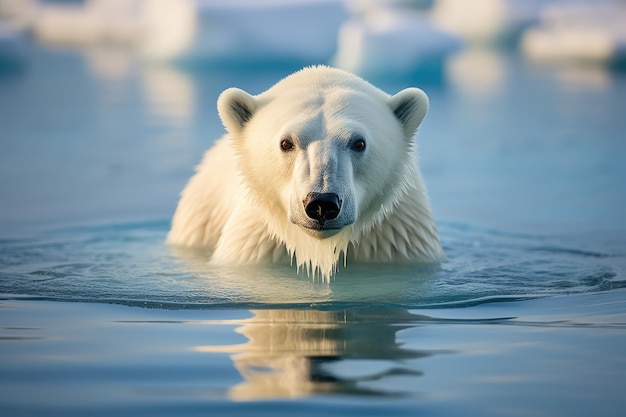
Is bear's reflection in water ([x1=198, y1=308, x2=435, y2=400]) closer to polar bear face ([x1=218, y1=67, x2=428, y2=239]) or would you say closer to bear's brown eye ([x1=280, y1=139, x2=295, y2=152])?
polar bear face ([x1=218, y1=67, x2=428, y2=239])

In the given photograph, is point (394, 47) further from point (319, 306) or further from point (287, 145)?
point (319, 306)

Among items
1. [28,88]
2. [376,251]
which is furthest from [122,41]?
[376,251]

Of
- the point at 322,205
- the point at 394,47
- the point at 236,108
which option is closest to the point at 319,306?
the point at 322,205

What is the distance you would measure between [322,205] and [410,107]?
0.87 m

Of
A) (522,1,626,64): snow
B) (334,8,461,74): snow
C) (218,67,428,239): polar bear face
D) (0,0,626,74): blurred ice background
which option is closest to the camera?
(218,67,428,239): polar bear face

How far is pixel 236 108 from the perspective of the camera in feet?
14.8

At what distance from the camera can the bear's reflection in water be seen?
284cm

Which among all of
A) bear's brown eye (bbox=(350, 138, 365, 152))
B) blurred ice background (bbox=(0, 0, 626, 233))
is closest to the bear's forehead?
bear's brown eye (bbox=(350, 138, 365, 152))

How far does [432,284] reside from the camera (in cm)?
449

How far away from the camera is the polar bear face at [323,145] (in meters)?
3.95

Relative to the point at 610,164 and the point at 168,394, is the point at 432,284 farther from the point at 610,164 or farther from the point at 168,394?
the point at 610,164

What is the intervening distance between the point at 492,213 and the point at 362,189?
8.73ft

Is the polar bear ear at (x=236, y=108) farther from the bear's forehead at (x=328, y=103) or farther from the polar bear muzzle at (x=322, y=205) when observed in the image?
the polar bear muzzle at (x=322, y=205)

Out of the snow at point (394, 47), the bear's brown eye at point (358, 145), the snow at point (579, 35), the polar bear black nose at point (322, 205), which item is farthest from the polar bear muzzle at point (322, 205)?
the snow at point (579, 35)
